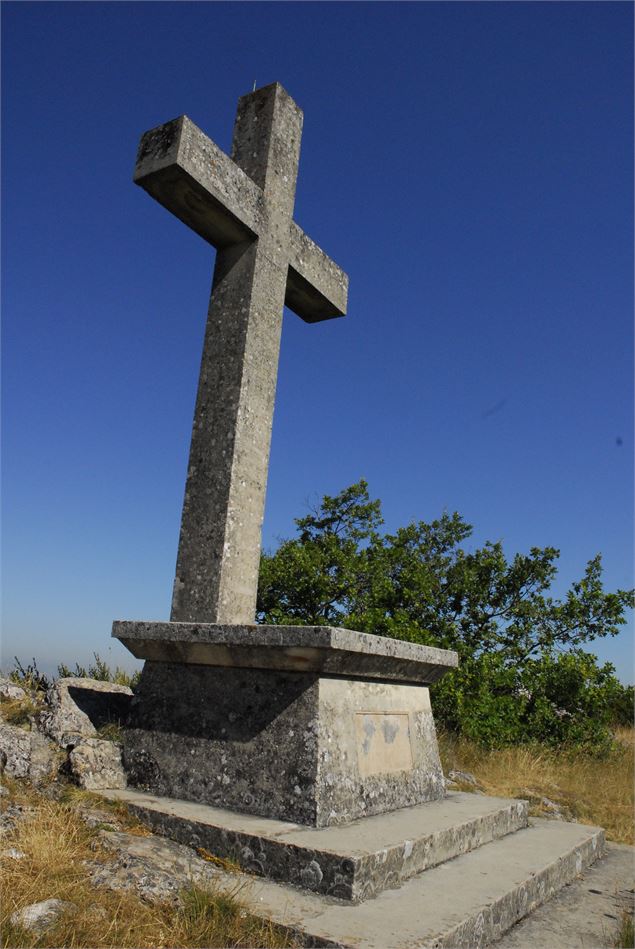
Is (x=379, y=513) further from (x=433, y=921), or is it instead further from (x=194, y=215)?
(x=433, y=921)

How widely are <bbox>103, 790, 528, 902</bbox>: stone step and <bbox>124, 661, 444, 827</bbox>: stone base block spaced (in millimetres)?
102

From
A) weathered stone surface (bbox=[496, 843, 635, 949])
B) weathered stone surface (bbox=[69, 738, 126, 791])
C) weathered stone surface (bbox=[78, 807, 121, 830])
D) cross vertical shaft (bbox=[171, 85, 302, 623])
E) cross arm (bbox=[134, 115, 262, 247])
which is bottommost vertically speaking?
weathered stone surface (bbox=[496, 843, 635, 949])

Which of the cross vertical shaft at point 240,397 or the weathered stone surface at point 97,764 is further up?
the cross vertical shaft at point 240,397

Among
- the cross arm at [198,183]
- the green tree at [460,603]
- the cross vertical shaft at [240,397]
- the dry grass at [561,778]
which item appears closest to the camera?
the cross vertical shaft at [240,397]

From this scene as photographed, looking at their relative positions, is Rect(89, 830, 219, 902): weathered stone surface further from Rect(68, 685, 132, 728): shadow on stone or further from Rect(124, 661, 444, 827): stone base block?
Rect(68, 685, 132, 728): shadow on stone

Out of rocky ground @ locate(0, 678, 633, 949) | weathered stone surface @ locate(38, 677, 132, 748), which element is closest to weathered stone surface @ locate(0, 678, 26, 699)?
rocky ground @ locate(0, 678, 633, 949)

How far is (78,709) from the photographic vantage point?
432 cm

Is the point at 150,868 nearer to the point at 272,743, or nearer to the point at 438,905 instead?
the point at 272,743

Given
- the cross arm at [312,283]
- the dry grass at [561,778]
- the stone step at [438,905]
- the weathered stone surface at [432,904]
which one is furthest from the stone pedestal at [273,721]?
the cross arm at [312,283]

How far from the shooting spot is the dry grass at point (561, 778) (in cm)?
Answer: 623

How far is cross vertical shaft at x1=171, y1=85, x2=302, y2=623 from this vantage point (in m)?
4.22

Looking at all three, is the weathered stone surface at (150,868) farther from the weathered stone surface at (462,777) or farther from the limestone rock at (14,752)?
the weathered stone surface at (462,777)

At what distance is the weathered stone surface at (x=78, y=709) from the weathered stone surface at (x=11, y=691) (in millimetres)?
302

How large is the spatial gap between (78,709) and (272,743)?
1.42 metres
